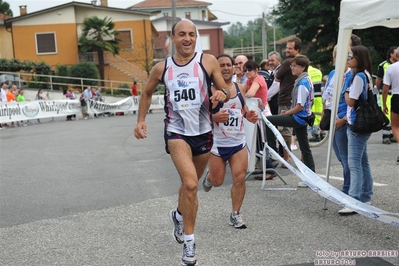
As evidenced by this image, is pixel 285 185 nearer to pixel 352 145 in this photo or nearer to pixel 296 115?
pixel 296 115

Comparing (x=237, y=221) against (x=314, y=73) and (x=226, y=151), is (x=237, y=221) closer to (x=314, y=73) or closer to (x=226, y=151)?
(x=226, y=151)

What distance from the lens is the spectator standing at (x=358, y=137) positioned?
22.3 feet

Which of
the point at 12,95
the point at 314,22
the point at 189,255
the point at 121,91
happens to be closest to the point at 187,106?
the point at 189,255

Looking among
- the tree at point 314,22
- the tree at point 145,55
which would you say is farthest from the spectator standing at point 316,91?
the tree at point 145,55

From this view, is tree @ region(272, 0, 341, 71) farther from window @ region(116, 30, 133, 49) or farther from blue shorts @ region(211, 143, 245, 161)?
blue shorts @ region(211, 143, 245, 161)

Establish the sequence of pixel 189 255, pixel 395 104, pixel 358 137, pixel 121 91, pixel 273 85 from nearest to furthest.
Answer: pixel 189 255
pixel 358 137
pixel 395 104
pixel 273 85
pixel 121 91

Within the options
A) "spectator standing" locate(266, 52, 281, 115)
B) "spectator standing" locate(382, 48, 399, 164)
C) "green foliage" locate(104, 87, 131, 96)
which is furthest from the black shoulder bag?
"green foliage" locate(104, 87, 131, 96)

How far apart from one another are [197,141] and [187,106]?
344mm

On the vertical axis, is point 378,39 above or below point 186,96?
above

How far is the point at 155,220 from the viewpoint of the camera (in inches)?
281

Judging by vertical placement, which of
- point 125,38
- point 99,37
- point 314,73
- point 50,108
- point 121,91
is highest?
point 99,37

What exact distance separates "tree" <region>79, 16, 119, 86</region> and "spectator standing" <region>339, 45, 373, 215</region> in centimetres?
5031

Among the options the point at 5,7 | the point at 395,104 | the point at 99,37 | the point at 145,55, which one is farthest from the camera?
the point at 5,7

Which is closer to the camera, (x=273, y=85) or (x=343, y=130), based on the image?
(x=343, y=130)
